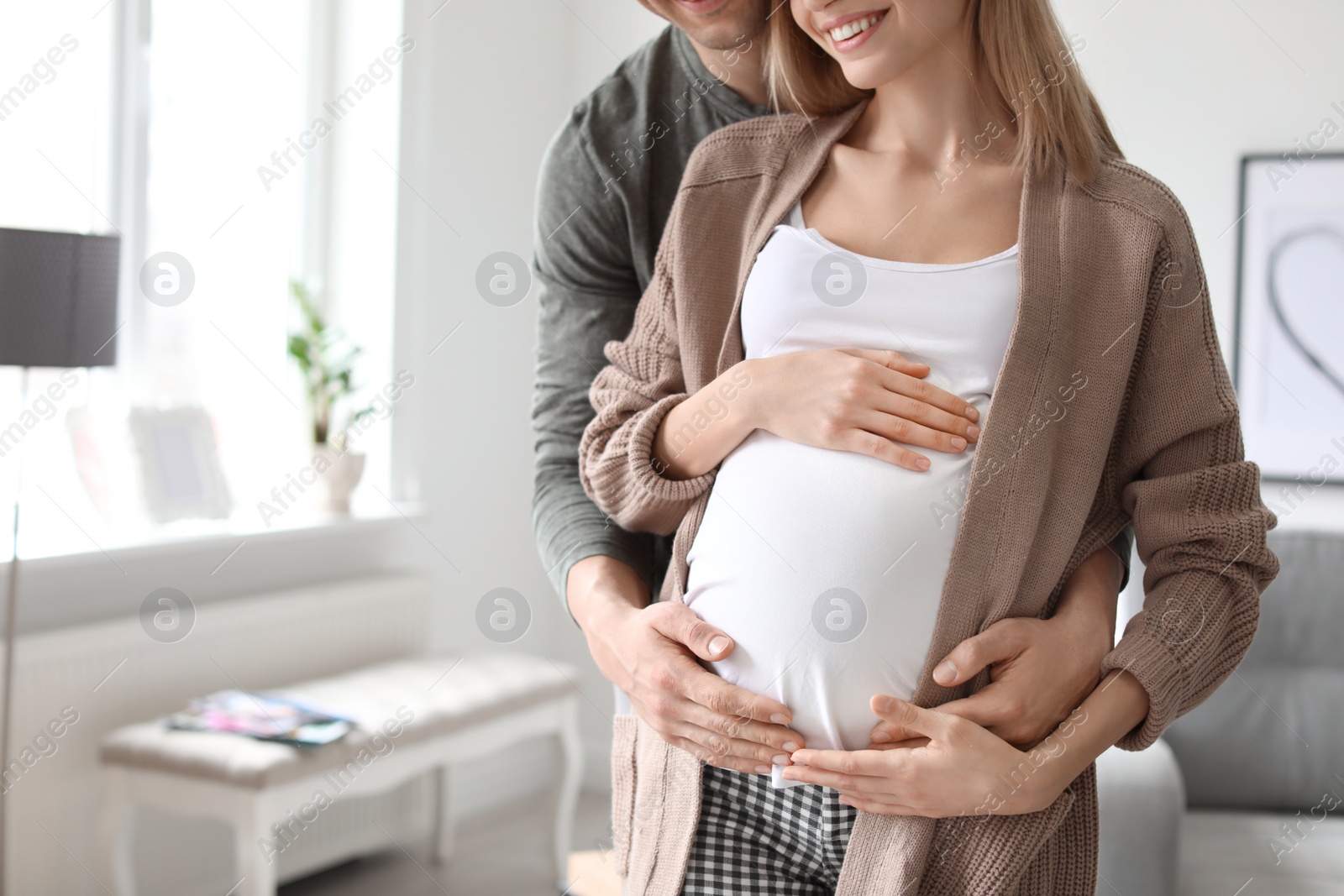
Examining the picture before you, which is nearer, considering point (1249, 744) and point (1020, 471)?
point (1020, 471)

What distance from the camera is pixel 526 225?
3662 mm

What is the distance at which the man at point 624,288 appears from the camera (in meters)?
Result: 0.89

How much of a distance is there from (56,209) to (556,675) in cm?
163

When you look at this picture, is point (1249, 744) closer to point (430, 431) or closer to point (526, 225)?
point (430, 431)

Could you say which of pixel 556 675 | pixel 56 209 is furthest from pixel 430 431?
pixel 56 209

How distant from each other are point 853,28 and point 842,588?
17.7 inches

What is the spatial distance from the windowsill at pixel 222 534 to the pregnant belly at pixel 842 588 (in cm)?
188

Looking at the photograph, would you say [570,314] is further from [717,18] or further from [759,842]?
[759,842]

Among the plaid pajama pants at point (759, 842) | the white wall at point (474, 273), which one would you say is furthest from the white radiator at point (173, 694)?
the plaid pajama pants at point (759, 842)

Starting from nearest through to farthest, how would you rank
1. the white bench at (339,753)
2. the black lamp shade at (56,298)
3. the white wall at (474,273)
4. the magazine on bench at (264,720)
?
the black lamp shade at (56,298) < the white bench at (339,753) < the magazine on bench at (264,720) < the white wall at (474,273)

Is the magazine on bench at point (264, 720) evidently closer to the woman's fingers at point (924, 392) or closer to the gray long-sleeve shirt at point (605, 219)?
the gray long-sleeve shirt at point (605, 219)

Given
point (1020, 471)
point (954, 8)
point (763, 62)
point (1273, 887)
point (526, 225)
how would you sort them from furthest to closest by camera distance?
point (526, 225)
point (1273, 887)
point (763, 62)
point (954, 8)
point (1020, 471)

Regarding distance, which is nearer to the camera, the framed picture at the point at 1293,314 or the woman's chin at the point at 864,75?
the woman's chin at the point at 864,75

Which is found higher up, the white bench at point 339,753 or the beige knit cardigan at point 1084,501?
the beige knit cardigan at point 1084,501
